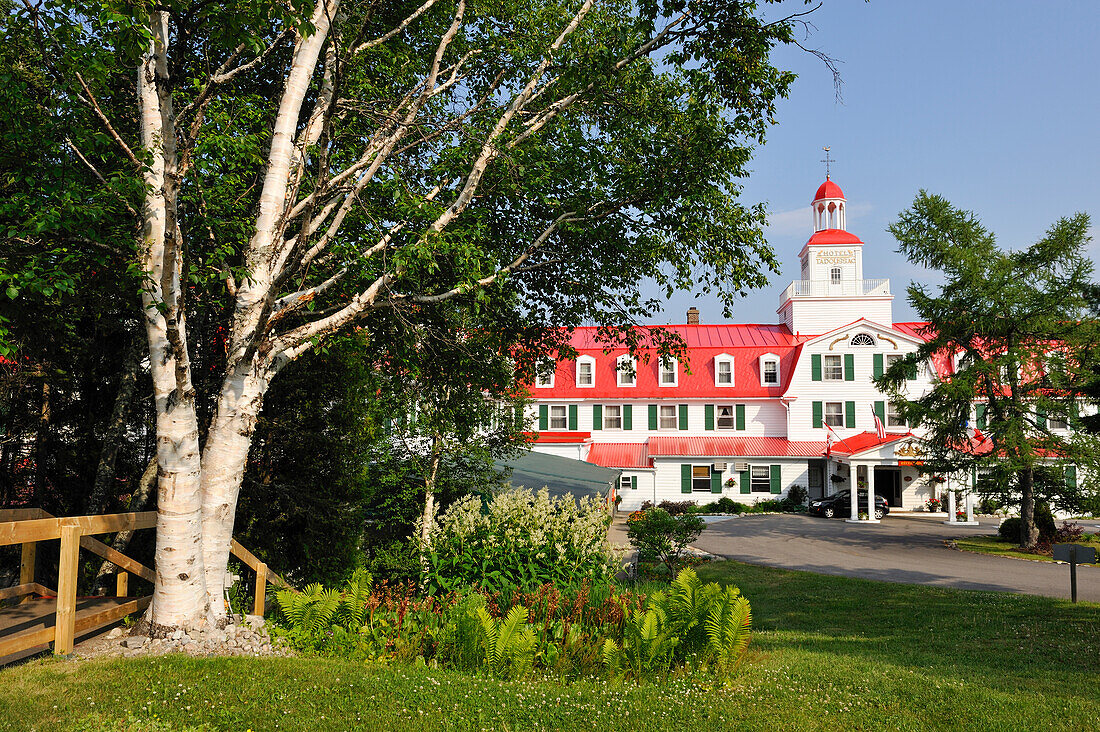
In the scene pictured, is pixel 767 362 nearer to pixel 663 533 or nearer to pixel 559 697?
pixel 663 533

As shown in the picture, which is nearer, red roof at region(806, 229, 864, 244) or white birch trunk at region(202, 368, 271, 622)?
→ white birch trunk at region(202, 368, 271, 622)

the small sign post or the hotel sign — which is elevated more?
the hotel sign

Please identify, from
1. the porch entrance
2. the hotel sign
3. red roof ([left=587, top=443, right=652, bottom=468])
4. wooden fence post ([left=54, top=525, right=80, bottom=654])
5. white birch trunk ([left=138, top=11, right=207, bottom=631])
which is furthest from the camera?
the hotel sign

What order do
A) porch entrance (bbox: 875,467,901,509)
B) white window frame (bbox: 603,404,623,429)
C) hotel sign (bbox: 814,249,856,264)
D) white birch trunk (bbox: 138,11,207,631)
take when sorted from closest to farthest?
1. white birch trunk (bbox: 138,11,207,631)
2. porch entrance (bbox: 875,467,901,509)
3. white window frame (bbox: 603,404,623,429)
4. hotel sign (bbox: 814,249,856,264)

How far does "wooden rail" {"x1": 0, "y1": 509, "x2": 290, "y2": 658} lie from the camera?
5.30 m

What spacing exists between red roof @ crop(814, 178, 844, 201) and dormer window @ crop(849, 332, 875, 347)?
31.4 feet

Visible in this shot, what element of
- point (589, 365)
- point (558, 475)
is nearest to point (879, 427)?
point (589, 365)

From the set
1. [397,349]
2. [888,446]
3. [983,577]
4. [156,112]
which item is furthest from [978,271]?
[156,112]

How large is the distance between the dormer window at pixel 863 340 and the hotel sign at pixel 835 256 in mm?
5649

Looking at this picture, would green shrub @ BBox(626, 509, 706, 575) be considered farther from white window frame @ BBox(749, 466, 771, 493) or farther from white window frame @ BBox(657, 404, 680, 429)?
white window frame @ BBox(657, 404, 680, 429)

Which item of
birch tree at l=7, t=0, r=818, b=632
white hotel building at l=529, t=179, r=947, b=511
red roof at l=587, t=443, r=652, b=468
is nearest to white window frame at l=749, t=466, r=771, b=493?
white hotel building at l=529, t=179, r=947, b=511

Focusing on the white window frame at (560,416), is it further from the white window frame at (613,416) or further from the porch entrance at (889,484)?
the porch entrance at (889,484)

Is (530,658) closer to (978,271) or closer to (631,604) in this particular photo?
(631,604)

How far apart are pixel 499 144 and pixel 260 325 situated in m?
3.59
